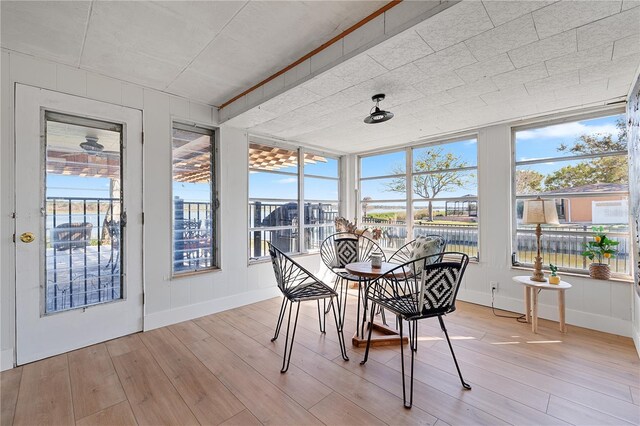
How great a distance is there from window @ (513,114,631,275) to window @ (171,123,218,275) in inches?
158

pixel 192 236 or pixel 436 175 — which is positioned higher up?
pixel 436 175

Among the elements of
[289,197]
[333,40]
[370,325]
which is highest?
[333,40]

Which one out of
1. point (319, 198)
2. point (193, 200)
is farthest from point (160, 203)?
point (319, 198)

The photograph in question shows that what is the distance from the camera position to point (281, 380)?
2.09 m

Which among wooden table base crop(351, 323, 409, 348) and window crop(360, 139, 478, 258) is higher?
window crop(360, 139, 478, 258)

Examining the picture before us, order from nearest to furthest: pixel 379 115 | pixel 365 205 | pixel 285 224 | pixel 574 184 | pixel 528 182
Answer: pixel 379 115
pixel 574 184
pixel 528 182
pixel 285 224
pixel 365 205

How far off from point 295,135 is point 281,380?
3.26 metres

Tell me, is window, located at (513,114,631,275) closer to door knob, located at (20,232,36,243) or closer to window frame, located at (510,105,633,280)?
Answer: window frame, located at (510,105,633,280)

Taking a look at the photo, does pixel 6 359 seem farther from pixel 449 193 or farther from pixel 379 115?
pixel 449 193

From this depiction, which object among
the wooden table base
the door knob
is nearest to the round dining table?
the wooden table base

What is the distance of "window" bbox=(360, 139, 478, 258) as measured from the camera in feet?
13.5

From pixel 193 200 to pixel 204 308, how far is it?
1348 mm

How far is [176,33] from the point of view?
2066 mm

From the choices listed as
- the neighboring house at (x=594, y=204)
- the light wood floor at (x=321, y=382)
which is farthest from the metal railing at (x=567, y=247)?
the light wood floor at (x=321, y=382)
